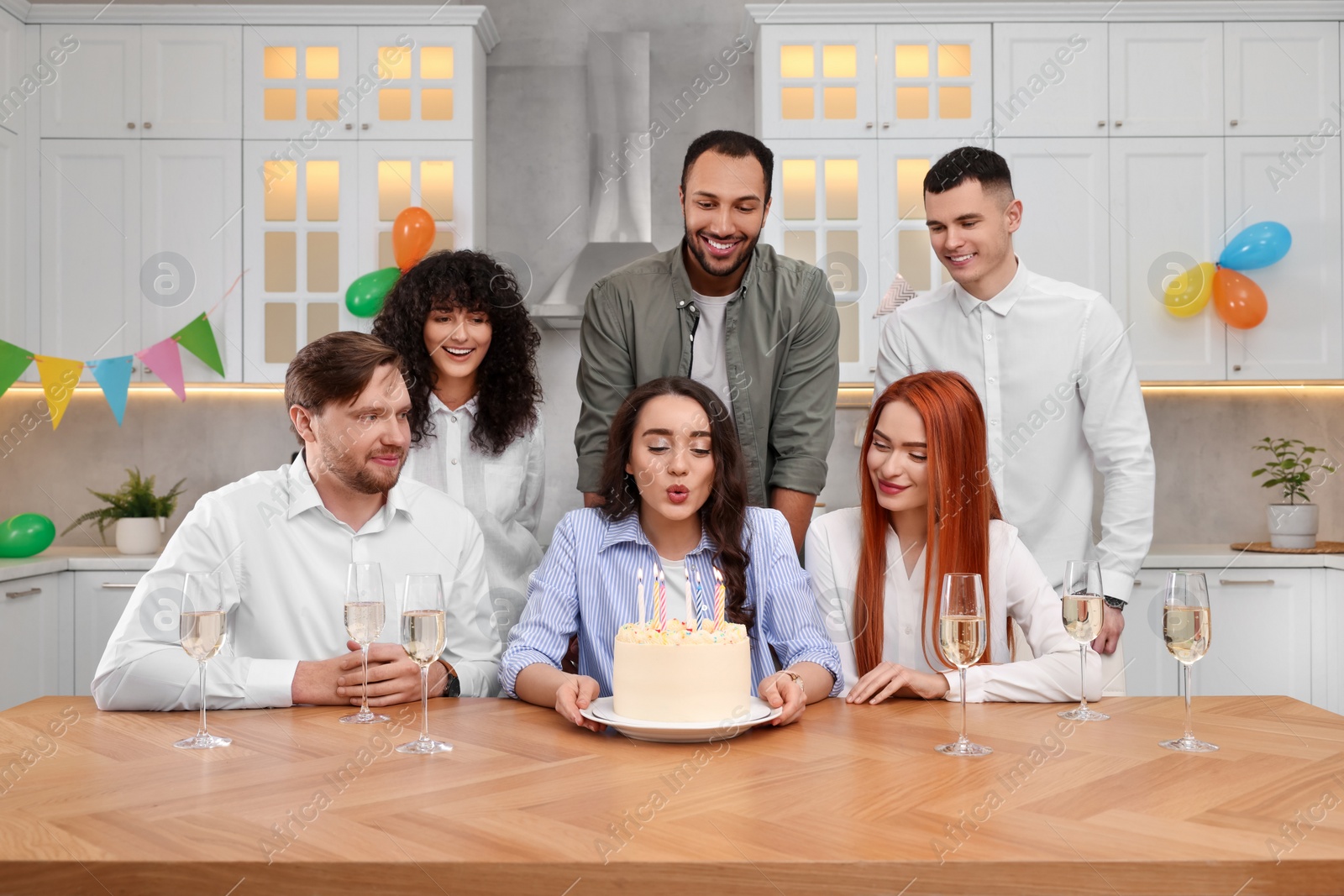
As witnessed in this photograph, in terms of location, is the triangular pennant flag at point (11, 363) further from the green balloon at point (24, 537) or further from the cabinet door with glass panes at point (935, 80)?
the cabinet door with glass panes at point (935, 80)

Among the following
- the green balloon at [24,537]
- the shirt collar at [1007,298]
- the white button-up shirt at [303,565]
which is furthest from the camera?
the green balloon at [24,537]

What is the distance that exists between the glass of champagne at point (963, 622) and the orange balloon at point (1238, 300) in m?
3.09

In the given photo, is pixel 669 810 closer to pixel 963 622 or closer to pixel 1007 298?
pixel 963 622

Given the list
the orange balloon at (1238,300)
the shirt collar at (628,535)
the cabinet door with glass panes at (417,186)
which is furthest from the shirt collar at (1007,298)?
the cabinet door with glass panes at (417,186)

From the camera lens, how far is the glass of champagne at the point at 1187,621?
1479 mm

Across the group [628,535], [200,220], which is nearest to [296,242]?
[200,220]

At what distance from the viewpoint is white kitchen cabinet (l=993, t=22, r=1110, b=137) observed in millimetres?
4066

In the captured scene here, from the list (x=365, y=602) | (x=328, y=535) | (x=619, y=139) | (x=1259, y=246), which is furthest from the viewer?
(x=619, y=139)

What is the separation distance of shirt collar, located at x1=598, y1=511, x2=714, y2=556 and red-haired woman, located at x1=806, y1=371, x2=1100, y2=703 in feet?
0.85

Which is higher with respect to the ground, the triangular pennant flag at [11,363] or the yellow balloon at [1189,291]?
the yellow balloon at [1189,291]

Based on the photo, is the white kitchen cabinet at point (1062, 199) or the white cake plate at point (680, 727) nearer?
the white cake plate at point (680, 727)

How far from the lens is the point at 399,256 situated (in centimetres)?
400

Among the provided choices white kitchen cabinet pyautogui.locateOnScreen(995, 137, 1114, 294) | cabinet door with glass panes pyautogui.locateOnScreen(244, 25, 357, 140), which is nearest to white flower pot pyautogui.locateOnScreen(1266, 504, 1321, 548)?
white kitchen cabinet pyautogui.locateOnScreen(995, 137, 1114, 294)

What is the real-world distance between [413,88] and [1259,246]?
314 centimetres
